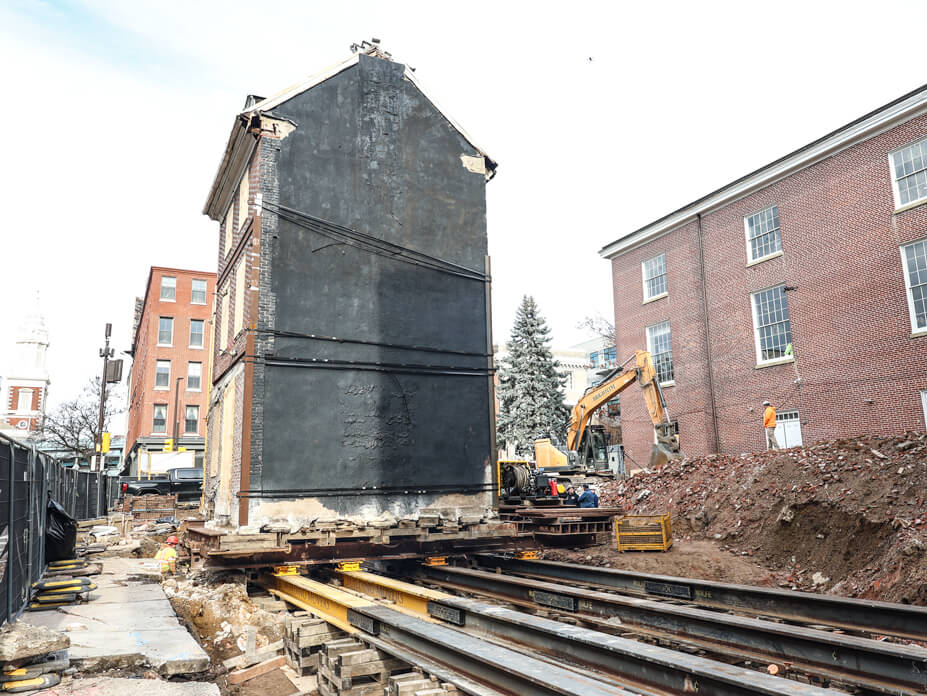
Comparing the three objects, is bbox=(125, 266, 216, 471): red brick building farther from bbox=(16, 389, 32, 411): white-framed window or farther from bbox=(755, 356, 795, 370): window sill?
bbox=(16, 389, 32, 411): white-framed window

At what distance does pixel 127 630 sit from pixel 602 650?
549 cm

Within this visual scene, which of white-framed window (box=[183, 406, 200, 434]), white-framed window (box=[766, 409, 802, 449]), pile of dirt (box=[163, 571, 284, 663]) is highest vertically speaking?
white-framed window (box=[183, 406, 200, 434])

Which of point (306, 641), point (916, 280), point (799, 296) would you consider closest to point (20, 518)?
point (306, 641)

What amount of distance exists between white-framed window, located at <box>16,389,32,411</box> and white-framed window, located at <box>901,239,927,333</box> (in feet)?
346

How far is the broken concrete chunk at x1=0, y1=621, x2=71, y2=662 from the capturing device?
5812 mm

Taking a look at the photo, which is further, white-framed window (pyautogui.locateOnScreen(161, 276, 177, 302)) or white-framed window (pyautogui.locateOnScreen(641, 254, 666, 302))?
white-framed window (pyautogui.locateOnScreen(161, 276, 177, 302))

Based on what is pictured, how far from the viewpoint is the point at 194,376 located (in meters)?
53.5

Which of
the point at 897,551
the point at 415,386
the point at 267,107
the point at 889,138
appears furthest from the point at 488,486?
the point at 889,138

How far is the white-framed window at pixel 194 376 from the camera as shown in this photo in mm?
53281

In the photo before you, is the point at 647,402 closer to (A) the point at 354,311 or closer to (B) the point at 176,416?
(A) the point at 354,311

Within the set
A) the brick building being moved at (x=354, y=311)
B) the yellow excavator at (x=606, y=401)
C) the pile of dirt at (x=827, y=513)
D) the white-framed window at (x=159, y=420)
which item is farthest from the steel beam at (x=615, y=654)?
the white-framed window at (x=159, y=420)

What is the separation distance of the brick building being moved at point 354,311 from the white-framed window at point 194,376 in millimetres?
40251

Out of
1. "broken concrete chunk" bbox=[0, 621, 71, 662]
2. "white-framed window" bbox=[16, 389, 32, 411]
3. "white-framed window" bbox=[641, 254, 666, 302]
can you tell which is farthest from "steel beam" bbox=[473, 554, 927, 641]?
"white-framed window" bbox=[16, 389, 32, 411]

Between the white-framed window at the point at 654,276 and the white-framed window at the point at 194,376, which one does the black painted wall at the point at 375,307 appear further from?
the white-framed window at the point at 194,376
